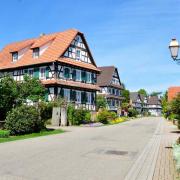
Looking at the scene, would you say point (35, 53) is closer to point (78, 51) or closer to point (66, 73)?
point (66, 73)

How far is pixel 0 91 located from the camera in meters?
25.9

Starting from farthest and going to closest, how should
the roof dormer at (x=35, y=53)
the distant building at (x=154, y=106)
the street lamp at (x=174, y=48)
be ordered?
the distant building at (x=154, y=106) < the roof dormer at (x=35, y=53) < the street lamp at (x=174, y=48)

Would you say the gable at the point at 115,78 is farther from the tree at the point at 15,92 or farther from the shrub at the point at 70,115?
the tree at the point at 15,92

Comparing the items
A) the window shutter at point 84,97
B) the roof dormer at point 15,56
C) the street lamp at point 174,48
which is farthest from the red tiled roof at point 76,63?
the street lamp at point 174,48

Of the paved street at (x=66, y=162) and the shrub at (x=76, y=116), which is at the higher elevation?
the shrub at (x=76, y=116)

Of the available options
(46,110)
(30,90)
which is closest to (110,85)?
(46,110)

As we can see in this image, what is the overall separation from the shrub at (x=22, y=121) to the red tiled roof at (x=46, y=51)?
16600mm

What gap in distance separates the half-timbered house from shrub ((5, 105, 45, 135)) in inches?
617

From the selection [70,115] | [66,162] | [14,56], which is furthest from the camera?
[14,56]

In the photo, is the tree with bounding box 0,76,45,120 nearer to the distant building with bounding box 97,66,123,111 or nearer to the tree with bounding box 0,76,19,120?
the tree with bounding box 0,76,19,120

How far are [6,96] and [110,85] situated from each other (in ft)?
150

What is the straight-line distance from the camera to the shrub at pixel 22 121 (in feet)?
72.0

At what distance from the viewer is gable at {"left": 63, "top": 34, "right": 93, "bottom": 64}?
42.7m

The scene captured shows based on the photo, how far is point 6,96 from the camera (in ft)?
86.0
